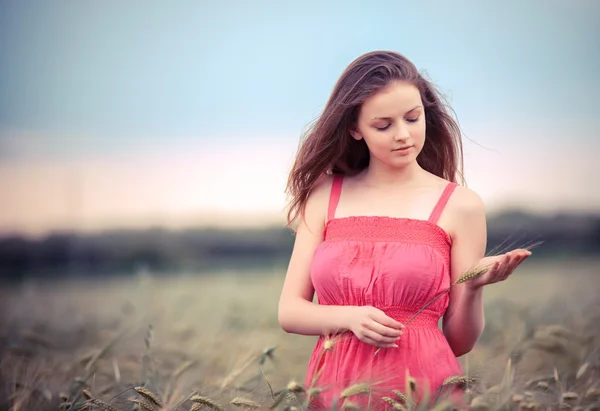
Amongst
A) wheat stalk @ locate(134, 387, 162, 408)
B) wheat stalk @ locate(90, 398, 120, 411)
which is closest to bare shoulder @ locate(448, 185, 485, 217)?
wheat stalk @ locate(134, 387, 162, 408)

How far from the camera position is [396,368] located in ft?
8.14

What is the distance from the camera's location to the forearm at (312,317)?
2451mm

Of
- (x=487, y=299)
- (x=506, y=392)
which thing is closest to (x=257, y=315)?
(x=487, y=299)

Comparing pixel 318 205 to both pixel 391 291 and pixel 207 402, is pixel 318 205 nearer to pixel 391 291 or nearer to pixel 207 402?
pixel 391 291

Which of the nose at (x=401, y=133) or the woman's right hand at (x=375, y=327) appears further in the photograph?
the nose at (x=401, y=133)

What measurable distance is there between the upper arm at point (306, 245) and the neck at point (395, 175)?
18 cm

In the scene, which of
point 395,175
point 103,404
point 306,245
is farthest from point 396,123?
point 103,404

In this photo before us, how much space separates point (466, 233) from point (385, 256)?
0.26 m

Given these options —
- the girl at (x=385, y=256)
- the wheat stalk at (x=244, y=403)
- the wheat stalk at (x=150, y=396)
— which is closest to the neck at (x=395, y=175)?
the girl at (x=385, y=256)

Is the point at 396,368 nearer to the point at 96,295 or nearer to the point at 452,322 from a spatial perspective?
the point at 452,322

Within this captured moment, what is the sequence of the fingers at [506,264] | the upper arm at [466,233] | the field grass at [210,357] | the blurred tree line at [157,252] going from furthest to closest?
the blurred tree line at [157,252] < the upper arm at [466,233] < the field grass at [210,357] < the fingers at [506,264]

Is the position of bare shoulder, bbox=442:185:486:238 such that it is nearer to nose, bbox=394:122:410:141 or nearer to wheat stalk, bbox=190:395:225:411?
nose, bbox=394:122:410:141

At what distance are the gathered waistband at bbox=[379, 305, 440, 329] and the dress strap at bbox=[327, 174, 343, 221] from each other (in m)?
0.38

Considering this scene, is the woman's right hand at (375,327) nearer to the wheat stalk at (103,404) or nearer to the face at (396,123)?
the face at (396,123)
